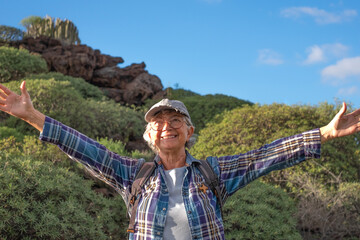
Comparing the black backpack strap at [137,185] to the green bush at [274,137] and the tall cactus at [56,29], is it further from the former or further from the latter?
the tall cactus at [56,29]

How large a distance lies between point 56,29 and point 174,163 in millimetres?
31340

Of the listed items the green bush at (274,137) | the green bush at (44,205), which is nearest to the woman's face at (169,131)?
the green bush at (44,205)

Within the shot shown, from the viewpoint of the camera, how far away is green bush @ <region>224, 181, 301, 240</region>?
504cm

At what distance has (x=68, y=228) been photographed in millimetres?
4059

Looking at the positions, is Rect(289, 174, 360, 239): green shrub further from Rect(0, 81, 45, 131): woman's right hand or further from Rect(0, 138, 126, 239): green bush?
Rect(0, 81, 45, 131): woman's right hand

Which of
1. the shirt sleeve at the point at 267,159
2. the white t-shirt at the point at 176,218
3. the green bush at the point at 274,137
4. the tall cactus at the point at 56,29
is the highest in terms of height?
the tall cactus at the point at 56,29

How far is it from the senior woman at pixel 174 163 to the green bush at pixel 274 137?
5.16 metres

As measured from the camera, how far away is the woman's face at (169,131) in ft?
9.56

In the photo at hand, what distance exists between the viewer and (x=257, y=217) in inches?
205

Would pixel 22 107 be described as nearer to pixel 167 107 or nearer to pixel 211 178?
pixel 167 107

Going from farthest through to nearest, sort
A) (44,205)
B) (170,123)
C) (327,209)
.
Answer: (327,209) < (44,205) < (170,123)

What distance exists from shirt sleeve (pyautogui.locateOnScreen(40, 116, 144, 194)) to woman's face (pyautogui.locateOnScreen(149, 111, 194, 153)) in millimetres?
254

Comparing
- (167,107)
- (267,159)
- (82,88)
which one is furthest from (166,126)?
(82,88)

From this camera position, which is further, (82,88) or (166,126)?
(82,88)
